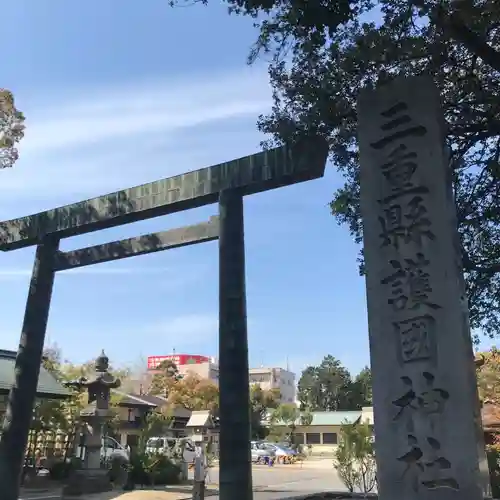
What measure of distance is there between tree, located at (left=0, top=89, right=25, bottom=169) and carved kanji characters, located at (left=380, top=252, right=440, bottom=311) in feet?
31.0

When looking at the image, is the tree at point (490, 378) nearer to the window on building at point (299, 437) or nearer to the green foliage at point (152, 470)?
the green foliage at point (152, 470)

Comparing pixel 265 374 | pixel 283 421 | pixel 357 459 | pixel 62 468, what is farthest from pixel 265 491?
pixel 265 374

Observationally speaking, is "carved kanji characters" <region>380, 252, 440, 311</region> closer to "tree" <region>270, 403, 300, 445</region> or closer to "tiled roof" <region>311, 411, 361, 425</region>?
"tree" <region>270, 403, 300, 445</region>

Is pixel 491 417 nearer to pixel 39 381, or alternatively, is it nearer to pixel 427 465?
pixel 427 465

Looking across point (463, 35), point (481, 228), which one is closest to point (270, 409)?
point (481, 228)

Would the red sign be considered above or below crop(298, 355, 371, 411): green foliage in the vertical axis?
above

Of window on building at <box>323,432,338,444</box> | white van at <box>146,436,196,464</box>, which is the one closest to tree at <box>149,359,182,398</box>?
window on building at <box>323,432,338,444</box>

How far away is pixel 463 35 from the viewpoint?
6.71m

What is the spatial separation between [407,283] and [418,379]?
0.79 metres

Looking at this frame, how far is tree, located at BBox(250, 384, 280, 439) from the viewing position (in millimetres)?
42631

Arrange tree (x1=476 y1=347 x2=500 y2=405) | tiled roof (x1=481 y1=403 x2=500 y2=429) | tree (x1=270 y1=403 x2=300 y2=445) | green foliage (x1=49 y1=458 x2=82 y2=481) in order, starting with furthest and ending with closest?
tree (x1=270 y1=403 x2=300 y2=445), tree (x1=476 y1=347 x2=500 y2=405), green foliage (x1=49 y1=458 x2=82 y2=481), tiled roof (x1=481 y1=403 x2=500 y2=429)

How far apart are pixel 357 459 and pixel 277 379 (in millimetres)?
68035

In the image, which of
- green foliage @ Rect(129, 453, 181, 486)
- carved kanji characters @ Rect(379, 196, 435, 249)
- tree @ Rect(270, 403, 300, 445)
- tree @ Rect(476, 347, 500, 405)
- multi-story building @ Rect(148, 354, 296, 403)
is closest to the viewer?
carved kanji characters @ Rect(379, 196, 435, 249)

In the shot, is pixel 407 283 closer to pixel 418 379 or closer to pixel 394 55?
pixel 418 379
